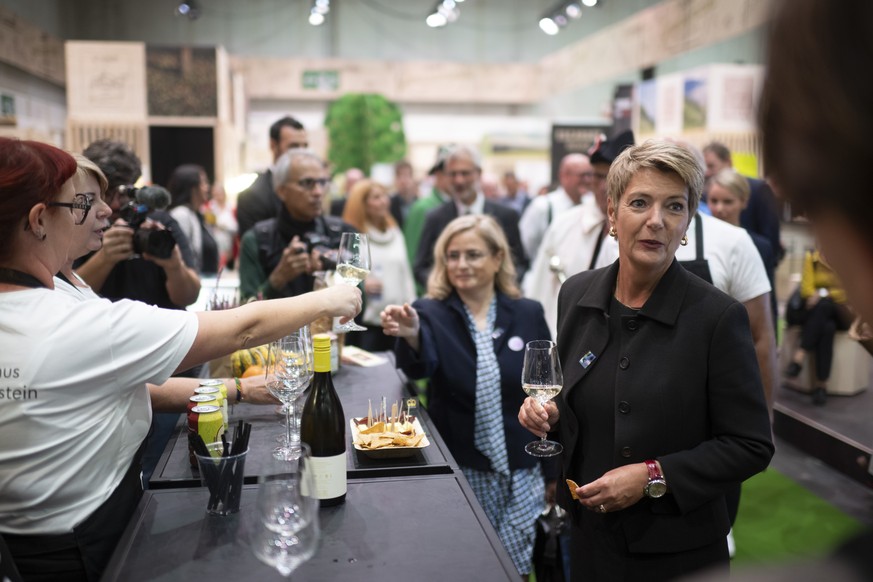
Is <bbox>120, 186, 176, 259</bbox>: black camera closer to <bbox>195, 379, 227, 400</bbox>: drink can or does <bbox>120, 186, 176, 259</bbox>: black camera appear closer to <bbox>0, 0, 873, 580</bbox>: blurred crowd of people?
<bbox>0, 0, 873, 580</bbox>: blurred crowd of people

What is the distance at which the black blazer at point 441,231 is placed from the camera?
431 centimetres

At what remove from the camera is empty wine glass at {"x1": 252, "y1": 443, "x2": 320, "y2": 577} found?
3.43 feet

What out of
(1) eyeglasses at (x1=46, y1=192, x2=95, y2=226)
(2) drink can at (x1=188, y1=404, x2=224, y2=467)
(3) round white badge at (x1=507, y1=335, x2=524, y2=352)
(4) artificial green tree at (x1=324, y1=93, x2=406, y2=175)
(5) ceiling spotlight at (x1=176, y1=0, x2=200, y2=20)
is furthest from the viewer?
(5) ceiling spotlight at (x1=176, y1=0, x2=200, y2=20)

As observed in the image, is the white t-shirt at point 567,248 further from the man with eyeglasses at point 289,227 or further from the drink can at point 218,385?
the drink can at point 218,385

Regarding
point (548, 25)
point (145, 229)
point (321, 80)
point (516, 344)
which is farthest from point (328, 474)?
point (321, 80)

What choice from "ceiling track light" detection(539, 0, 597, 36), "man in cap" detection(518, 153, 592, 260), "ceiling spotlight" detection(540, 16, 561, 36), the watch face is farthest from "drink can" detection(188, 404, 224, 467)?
"ceiling spotlight" detection(540, 16, 561, 36)

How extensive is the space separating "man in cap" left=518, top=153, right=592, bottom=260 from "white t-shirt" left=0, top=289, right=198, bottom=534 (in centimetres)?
397

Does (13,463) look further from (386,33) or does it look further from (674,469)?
(386,33)

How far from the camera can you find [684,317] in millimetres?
1648

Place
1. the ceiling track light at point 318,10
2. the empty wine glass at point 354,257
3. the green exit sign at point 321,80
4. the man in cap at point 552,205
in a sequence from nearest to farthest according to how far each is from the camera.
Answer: the empty wine glass at point 354,257 → the man in cap at point 552,205 → the ceiling track light at point 318,10 → the green exit sign at point 321,80

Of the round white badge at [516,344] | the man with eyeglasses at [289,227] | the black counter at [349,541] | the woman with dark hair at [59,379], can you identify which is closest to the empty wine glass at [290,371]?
the black counter at [349,541]

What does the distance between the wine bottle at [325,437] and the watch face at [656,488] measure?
2.24ft

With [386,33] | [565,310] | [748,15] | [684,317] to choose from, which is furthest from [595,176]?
[386,33]

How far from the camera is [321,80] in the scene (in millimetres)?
15414
